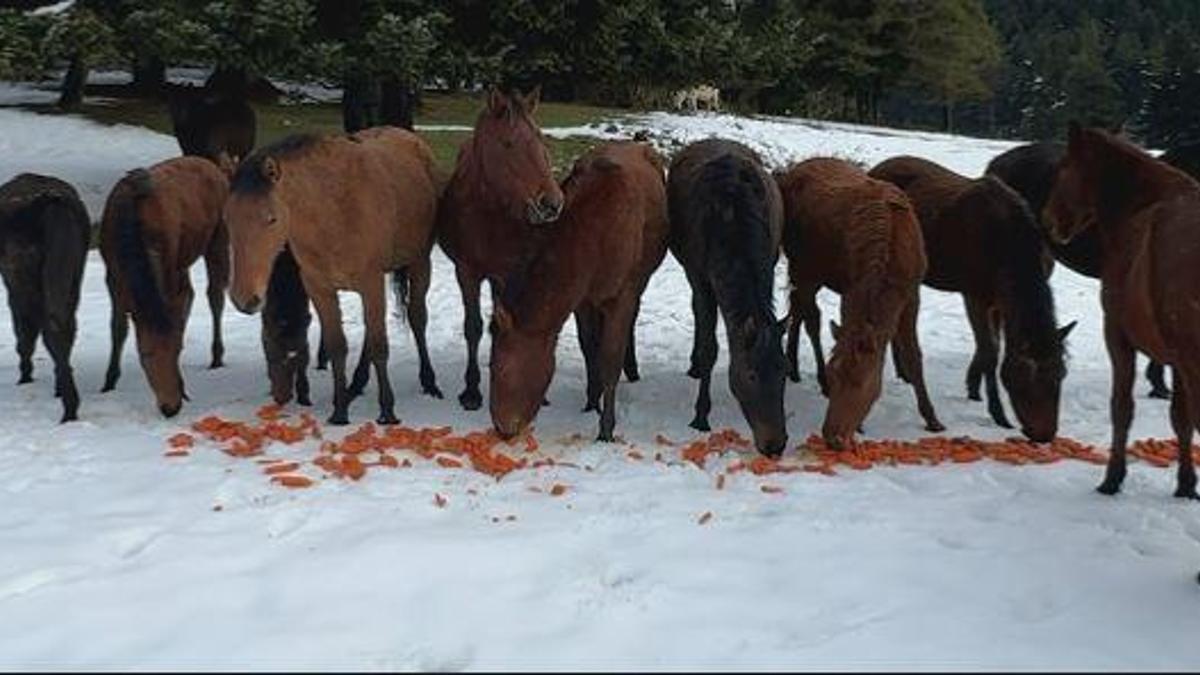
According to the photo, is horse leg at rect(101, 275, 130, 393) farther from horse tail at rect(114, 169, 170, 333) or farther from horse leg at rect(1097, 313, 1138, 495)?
horse leg at rect(1097, 313, 1138, 495)

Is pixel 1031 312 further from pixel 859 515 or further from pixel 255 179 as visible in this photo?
pixel 255 179

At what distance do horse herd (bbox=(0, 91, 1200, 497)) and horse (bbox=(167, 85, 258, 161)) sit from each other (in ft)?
21.4

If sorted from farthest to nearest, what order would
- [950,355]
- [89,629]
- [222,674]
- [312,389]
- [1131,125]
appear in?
[1131,125] → [950,355] → [312,389] → [89,629] → [222,674]

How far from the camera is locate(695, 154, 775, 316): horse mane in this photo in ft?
23.5

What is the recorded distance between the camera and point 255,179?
7.09 meters

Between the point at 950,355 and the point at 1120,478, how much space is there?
4.12m

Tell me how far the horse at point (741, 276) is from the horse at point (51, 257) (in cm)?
428

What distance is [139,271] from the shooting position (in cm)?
784

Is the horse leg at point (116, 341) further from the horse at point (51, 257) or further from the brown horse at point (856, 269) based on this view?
the brown horse at point (856, 269)

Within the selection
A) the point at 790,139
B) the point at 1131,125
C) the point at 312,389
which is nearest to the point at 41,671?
the point at 312,389

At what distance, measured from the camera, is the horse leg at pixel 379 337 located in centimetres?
792

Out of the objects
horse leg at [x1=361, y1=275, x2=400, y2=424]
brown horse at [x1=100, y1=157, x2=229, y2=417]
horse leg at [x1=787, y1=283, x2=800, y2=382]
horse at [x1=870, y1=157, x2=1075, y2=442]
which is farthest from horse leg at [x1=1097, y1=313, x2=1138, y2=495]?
brown horse at [x1=100, y1=157, x2=229, y2=417]

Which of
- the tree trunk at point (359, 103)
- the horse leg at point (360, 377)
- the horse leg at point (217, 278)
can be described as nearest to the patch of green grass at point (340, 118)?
the tree trunk at point (359, 103)

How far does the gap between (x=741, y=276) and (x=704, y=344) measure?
110 cm
